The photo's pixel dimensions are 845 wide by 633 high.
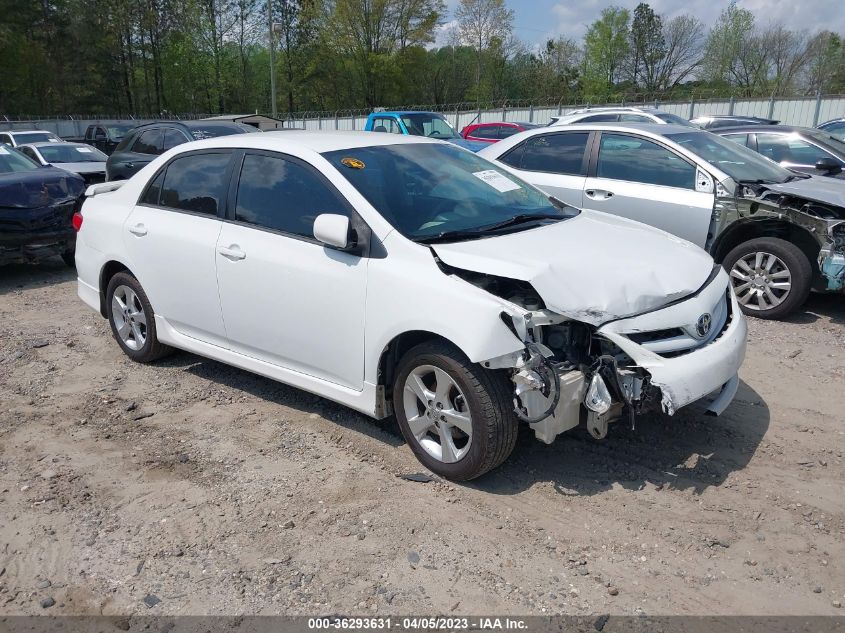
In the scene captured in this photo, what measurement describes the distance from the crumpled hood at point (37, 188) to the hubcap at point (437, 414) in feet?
22.1

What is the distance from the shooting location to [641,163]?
6.83m

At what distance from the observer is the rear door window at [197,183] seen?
183 inches

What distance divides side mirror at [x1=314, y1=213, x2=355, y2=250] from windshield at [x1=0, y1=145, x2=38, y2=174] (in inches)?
276

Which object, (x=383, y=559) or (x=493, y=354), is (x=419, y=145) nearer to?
(x=493, y=354)

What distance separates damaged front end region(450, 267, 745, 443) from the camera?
3260 mm

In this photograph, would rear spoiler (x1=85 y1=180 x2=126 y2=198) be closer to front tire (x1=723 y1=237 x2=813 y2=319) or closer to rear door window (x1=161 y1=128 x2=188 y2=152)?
front tire (x1=723 y1=237 x2=813 y2=319)

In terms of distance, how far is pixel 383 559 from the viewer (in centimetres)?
312

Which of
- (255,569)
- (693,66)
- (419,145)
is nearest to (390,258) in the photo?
(419,145)

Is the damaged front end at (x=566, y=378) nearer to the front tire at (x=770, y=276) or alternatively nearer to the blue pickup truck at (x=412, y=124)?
the front tire at (x=770, y=276)

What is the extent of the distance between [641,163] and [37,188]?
7.07m

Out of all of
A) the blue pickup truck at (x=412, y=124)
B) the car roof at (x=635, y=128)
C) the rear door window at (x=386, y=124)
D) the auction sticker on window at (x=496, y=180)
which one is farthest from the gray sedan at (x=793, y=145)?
the rear door window at (x=386, y=124)

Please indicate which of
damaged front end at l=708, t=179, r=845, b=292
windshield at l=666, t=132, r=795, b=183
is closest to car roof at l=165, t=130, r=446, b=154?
damaged front end at l=708, t=179, r=845, b=292

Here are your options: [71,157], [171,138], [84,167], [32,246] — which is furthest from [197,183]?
[71,157]

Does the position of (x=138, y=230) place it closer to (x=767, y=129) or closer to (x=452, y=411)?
(x=452, y=411)
